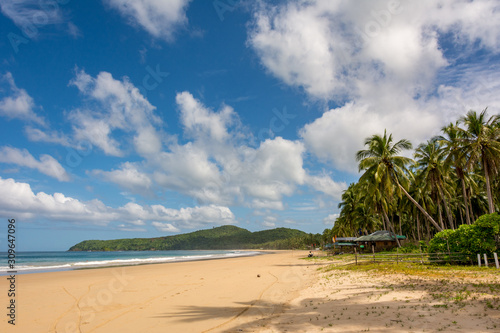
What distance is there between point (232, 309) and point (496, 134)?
21.6m

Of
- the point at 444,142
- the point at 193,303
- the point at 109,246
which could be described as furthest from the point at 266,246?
the point at 193,303

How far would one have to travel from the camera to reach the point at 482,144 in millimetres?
18594

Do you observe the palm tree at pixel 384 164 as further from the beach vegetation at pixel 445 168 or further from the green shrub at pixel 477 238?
the green shrub at pixel 477 238

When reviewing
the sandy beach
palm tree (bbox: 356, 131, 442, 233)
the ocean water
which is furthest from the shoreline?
the ocean water

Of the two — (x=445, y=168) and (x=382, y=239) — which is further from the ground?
(x=445, y=168)

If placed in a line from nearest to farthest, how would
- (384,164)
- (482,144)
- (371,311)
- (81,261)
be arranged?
1. (371,311)
2. (482,144)
3. (384,164)
4. (81,261)

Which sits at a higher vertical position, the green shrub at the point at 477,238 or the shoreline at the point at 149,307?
the green shrub at the point at 477,238

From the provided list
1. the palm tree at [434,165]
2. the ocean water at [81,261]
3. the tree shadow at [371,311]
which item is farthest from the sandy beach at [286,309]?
the ocean water at [81,261]

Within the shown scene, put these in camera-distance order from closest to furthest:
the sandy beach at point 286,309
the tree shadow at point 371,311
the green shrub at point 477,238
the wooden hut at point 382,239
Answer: the tree shadow at point 371,311
the sandy beach at point 286,309
the green shrub at point 477,238
the wooden hut at point 382,239

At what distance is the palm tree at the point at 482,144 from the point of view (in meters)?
18.3

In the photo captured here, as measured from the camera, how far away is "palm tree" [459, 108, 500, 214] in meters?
18.3

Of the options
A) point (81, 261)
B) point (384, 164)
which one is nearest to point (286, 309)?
point (384, 164)

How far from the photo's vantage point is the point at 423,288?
9.18m

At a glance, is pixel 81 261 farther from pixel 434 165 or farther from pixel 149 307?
pixel 434 165
